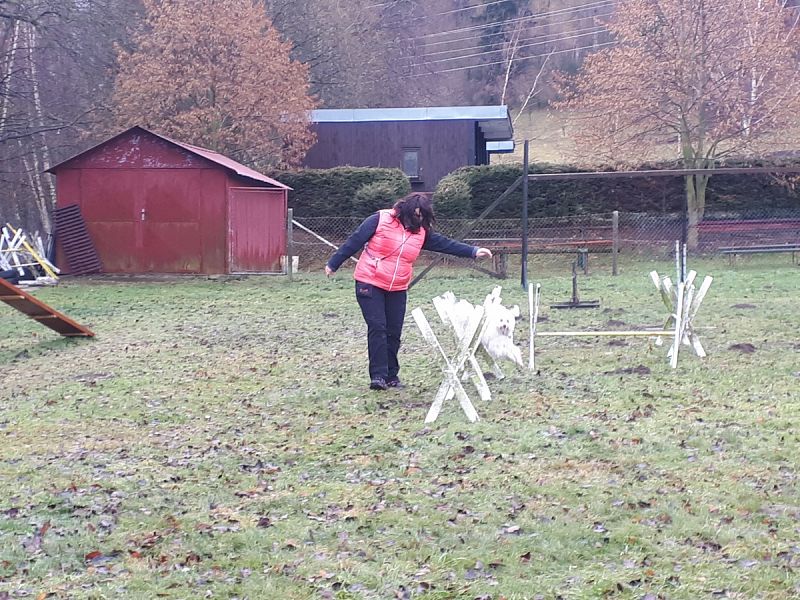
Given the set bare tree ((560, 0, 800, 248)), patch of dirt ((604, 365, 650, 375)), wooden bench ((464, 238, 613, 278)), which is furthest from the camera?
bare tree ((560, 0, 800, 248))

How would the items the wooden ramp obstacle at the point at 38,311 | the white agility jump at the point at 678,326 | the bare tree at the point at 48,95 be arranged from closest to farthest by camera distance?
the white agility jump at the point at 678,326 < the wooden ramp obstacle at the point at 38,311 < the bare tree at the point at 48,95

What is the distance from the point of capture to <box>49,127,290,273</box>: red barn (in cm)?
2073

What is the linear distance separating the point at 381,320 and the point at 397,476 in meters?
2.52

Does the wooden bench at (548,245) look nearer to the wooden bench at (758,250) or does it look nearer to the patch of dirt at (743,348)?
the wooden bench at (758,250)

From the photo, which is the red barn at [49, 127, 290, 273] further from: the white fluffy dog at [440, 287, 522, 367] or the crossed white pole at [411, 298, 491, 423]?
the crossed white pole at [411, 298, 491, 423]

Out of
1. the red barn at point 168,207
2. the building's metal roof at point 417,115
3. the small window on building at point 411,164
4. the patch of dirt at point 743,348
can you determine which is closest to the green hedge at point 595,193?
the building's metal roof at point 417,115

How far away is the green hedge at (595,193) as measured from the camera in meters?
24.6

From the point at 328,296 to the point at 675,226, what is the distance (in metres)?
9.97

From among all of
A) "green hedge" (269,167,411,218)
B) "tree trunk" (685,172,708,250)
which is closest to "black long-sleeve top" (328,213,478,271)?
"tree trunk" (685,172,708,250)

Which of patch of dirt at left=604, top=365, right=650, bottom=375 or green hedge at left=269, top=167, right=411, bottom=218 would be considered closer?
patch of dirt at left=604, top=365, right=650, bottom=375

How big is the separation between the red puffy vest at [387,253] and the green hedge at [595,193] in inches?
656

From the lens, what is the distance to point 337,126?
2966 centimetres

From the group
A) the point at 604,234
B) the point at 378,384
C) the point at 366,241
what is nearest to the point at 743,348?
the point at 378,384

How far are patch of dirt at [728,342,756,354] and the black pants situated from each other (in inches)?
152
